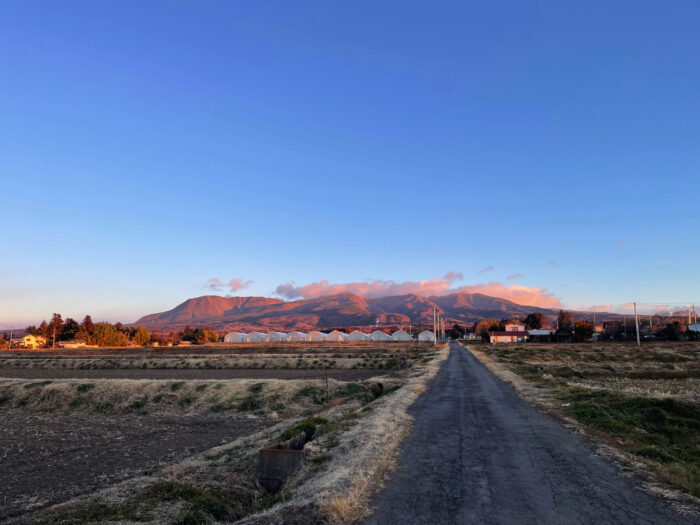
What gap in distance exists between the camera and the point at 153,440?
20.9 meters

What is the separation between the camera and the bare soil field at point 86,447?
13.8 m

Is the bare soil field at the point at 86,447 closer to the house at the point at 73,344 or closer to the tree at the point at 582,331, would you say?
the tree at the point at 582,331

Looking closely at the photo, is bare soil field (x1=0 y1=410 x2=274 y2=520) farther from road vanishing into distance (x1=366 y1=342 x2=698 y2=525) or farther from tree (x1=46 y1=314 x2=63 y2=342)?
tree (x1=46 y1=314 x2=63 y2=342)

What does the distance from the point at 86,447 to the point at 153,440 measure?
109 inches

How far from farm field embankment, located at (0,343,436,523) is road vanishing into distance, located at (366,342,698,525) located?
9.40 feet

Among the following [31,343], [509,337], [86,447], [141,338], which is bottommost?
[31,343]

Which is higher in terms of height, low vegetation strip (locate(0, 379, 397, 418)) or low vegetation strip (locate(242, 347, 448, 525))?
low vegetation strip (locate(242, 347, 448, 525))

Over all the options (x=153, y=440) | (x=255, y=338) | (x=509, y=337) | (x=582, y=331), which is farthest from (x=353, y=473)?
(x=255, y=338)

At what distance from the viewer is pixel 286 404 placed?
2908 cm

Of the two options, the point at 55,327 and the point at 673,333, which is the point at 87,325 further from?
the point at 673,333

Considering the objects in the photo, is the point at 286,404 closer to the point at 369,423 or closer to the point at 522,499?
the point at 369,423

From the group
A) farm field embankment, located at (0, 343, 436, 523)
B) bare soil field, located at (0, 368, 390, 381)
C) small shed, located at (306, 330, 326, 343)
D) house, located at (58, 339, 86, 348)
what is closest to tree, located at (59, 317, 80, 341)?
house, located at (58, 339, 86, 348)

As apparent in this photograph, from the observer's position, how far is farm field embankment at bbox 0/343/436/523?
11.4m

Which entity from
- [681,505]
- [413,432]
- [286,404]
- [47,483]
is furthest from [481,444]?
[286,404]
